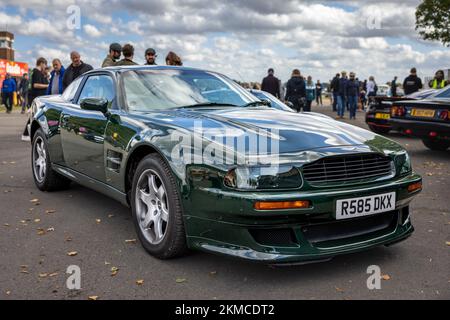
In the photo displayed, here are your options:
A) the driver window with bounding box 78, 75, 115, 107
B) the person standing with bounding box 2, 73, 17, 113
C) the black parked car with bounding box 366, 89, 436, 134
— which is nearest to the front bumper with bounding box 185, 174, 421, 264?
the driver window with bounding box 78, 75, 115, 107

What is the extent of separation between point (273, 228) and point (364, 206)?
2.01 feet

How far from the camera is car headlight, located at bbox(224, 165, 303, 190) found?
9.91ft

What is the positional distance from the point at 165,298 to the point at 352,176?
137 cm

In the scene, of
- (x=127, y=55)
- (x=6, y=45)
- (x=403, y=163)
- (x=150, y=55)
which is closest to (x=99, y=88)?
(x=403, y=163)

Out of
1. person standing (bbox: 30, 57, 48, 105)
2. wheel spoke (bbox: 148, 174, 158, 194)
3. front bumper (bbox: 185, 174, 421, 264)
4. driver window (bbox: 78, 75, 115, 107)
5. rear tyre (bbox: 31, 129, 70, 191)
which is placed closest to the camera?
front bumper (bbox: 185, 174, 421, 264)

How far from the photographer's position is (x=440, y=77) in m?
15.4

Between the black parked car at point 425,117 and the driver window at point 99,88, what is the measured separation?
5.54 metres

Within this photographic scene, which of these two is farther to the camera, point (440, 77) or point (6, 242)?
point (440, 77)

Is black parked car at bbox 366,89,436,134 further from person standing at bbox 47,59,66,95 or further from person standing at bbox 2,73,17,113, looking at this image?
person standing at bbox 2,73,17,113

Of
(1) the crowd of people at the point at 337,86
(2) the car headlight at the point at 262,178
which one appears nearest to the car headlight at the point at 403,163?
(2) the car headlight at the point at 262,178

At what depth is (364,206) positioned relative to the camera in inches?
125

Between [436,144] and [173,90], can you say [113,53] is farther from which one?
[436,144]
